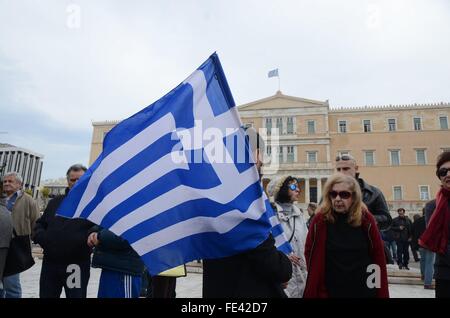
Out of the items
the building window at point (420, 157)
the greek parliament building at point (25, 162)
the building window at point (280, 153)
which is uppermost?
the greek parliament building at point (25, 162)

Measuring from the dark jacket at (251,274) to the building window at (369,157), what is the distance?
41.3 m

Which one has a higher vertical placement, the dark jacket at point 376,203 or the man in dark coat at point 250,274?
the dark jacket at point 376,203

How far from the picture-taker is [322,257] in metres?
2.24

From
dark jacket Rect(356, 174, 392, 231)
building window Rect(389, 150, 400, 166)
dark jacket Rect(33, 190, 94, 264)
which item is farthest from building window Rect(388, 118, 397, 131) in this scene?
dark jacket Rect(33, 190, 94, 264)

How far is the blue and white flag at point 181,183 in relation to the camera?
5.81 feet

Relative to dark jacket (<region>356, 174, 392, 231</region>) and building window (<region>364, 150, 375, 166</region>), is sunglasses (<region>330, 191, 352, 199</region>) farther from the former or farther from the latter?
building window (<region>364, 150, 375, 166</region>)

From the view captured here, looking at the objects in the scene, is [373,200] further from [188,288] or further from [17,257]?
[188,288]

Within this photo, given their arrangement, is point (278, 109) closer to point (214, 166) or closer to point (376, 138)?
point (376, 138)

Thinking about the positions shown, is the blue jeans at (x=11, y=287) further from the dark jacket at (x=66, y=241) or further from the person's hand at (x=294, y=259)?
the person's hand at (x=294, y=259)

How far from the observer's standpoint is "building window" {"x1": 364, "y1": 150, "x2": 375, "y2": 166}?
39500mm

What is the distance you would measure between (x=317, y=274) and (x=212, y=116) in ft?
4.13

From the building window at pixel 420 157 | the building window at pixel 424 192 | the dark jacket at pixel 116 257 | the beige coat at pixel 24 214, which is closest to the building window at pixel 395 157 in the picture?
the building window at pixel 420 157

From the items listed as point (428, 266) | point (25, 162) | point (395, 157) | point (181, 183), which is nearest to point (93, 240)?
point (181, 183)

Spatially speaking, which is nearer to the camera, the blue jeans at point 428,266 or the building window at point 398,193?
the blue jeans at point 428,266
